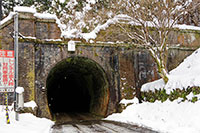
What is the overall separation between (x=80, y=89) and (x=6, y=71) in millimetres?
13201

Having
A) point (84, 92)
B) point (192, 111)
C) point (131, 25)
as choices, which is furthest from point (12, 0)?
point (192, 111)

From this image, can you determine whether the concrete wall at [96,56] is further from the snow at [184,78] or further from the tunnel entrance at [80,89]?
the snow at [184,78]

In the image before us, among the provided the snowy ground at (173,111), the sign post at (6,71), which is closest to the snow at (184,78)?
the snowy ground at (173,111)

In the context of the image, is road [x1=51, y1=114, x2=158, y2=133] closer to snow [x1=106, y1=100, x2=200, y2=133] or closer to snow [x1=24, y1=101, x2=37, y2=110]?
snow [x1=106, y1=100, x2=200, y2=133]

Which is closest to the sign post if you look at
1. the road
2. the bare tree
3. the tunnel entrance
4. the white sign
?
the road

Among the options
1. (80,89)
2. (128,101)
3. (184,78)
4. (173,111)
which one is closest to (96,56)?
(128,101)

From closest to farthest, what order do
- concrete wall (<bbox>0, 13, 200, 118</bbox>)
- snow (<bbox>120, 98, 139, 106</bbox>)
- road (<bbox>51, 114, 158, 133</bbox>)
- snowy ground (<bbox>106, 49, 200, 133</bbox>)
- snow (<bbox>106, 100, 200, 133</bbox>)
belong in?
snow (<bbox>106, 100, 200, 133</bbox>)
snowy ground (<bbox>106, 49, 200, 133</bbox>)
road (<bbox>51, 114, 158, 133</bbox>)
concrete wall (<bbox>0, 13, 200, 118</bbox>)
snow (<bbox>120, 98, 139, 106</bbox>)

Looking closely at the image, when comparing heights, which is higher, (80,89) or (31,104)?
(31,104)

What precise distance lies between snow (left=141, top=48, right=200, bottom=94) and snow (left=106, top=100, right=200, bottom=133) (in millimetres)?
772

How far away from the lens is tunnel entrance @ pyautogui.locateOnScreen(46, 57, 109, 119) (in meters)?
13.0

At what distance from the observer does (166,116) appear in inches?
340

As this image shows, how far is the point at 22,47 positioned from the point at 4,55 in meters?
2.37

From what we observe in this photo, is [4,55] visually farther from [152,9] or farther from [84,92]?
[84,92]

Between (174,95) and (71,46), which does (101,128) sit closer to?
(174,95)
